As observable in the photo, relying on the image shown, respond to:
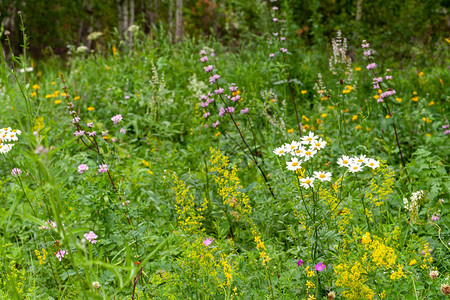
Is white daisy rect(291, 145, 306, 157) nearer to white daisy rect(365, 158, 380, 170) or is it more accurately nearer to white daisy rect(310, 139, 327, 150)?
white daisy rect(310, 139, 327, 150)

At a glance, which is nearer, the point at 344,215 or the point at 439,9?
the point at 344,215

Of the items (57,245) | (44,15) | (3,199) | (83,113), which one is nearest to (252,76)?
(83,113)

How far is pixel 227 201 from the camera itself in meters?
2.13

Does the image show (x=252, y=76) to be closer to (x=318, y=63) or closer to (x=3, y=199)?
(x=318, y=63)

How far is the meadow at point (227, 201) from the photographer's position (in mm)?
1566

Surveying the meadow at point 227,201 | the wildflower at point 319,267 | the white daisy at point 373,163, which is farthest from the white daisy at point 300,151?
the wildflower at point 319,267

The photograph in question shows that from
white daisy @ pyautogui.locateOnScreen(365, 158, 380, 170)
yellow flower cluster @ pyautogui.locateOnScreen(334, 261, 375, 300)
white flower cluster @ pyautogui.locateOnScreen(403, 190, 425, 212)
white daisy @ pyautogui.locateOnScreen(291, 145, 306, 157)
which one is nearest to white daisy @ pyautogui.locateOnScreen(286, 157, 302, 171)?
white daisy @ pyautogui.locateOnScreen(291, 145, 306, 157)

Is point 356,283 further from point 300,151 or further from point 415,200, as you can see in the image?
point 415,200

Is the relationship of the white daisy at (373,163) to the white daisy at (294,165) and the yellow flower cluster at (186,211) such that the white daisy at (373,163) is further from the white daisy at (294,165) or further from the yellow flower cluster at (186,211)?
the yellow flower cluster at (186,211)

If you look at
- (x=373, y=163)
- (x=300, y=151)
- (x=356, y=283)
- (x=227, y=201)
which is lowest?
(x=227, y=201)

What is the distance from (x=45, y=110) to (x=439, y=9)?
644 cm

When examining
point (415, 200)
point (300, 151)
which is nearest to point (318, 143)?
point (300, 151)

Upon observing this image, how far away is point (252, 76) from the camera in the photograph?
4.70m

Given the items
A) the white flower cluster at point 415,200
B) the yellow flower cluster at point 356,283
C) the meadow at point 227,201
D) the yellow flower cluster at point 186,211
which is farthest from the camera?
the white flower cluster at point 415,200
